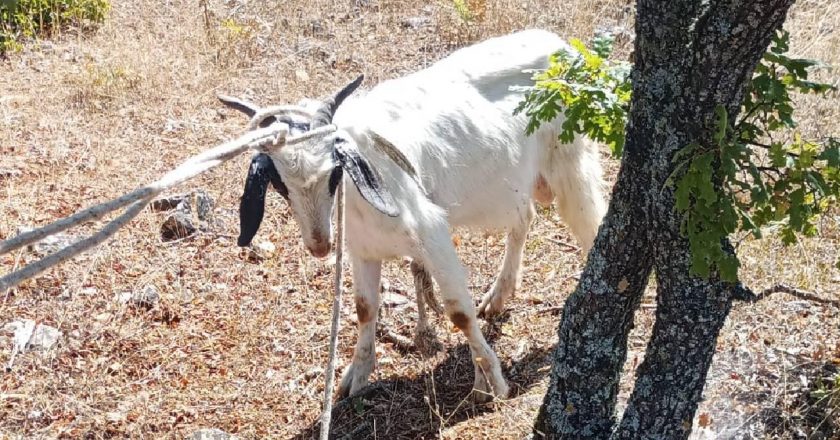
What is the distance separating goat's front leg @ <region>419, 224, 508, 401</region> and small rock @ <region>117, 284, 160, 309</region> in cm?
189

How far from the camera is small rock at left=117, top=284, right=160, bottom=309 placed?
5.32 metres

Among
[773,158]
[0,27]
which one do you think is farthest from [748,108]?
[0,27]

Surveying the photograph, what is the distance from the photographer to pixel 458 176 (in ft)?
15.7

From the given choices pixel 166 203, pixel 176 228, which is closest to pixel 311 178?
pixel 176 228

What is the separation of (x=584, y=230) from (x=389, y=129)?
1.54m

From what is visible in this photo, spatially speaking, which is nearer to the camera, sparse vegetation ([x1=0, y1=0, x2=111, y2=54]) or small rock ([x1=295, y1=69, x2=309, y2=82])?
small rock ([x1=295, y1=69, x2=309, y2=82])

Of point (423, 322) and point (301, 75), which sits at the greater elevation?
point (301, 75)

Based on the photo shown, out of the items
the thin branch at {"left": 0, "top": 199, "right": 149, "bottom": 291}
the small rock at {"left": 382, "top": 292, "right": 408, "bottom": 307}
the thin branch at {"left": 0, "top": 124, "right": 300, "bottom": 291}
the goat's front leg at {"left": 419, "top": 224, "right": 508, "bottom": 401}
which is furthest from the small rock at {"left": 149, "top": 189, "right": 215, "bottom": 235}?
the thin branch at {"left": 0, "top": 199, "right": 149, "bottom": 291}

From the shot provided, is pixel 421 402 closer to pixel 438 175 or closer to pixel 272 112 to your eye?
pixel 438 175

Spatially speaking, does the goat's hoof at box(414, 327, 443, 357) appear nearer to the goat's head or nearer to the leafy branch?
the goat's head

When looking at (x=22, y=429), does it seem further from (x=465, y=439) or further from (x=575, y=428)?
(x=575, y=428)

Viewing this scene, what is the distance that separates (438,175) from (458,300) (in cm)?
67

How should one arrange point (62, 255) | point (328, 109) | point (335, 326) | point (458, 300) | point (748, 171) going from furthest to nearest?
point (458, 300)
point (328, 109)
point (335, 326)
point (748, 171)
point (62, 255)

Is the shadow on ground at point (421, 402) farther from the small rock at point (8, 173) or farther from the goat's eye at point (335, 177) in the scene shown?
the small rock at point (8, 173)
